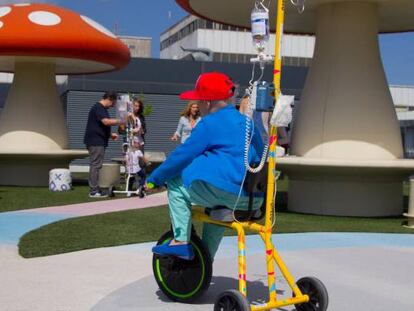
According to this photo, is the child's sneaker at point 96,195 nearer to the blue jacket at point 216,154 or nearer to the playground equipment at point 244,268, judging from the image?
the playground equipment at point 244,268

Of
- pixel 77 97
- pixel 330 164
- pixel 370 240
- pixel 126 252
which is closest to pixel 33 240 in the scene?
pixel 126 252

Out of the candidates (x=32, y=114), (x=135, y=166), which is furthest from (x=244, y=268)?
(x=32, y=114)

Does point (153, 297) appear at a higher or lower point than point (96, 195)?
higher

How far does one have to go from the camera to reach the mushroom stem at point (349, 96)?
9.91 metres

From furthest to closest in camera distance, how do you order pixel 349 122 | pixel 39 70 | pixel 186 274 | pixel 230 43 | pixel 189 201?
pixel 230 43, pixel 39 70, pixel 349 122, pixel 186 274, pixel 189 201

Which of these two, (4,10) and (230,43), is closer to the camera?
(4,10)

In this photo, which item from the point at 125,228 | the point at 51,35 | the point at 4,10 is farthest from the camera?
the point at 4,10

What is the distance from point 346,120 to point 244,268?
6.43m

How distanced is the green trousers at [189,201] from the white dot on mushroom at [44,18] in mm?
10112

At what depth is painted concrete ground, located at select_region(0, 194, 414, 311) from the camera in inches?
179

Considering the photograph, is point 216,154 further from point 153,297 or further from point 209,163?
point 153,297

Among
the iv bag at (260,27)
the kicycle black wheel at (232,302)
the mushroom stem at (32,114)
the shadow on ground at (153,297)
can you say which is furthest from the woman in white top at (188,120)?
the kicycle black wheel at (232,302)

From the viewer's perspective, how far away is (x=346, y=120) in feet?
32.6

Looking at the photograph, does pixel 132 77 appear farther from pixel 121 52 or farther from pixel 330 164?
pixel 330 164
